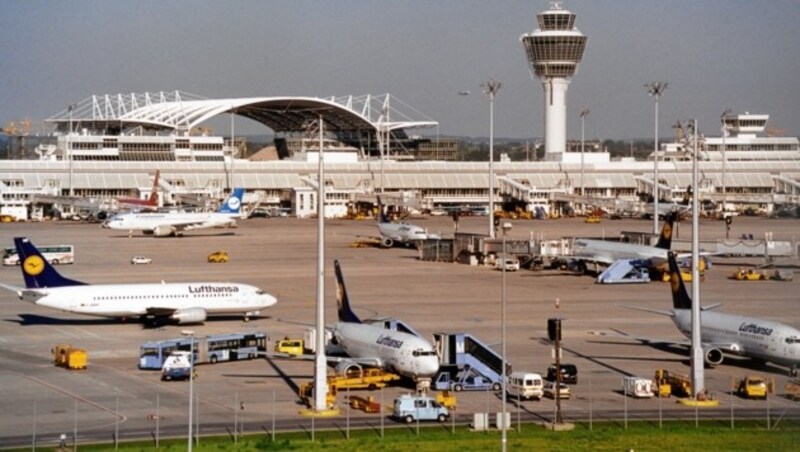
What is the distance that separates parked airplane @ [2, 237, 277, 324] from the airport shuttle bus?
933 cm

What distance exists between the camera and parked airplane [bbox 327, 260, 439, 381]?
5291 cm

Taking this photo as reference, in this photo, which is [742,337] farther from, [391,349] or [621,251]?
[621,251]

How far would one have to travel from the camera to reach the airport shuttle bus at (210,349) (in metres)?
58.1

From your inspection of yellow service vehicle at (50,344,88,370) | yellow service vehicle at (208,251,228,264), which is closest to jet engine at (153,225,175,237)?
yellow service vehicle at (208,251,228,264)

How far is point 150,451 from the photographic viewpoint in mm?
40781

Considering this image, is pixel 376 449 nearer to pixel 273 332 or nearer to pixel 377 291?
pixel 273 332

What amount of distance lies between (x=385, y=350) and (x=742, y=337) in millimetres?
15768

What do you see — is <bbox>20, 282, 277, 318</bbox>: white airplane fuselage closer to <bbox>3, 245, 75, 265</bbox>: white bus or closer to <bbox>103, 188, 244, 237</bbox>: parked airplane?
<bbox>3, 245, 75, 265</bbox>: white bus

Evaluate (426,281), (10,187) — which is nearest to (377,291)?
(426,281)

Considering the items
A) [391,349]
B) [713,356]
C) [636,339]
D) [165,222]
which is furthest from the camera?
[165,222]

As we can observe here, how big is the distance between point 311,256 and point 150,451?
266ft

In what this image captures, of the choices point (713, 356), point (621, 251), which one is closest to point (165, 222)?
point (621, 251)

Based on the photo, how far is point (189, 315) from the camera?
71.8 m

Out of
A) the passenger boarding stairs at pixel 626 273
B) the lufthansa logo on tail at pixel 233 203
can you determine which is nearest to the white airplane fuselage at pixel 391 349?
the passenger boarding stairs at pixel 626 273
